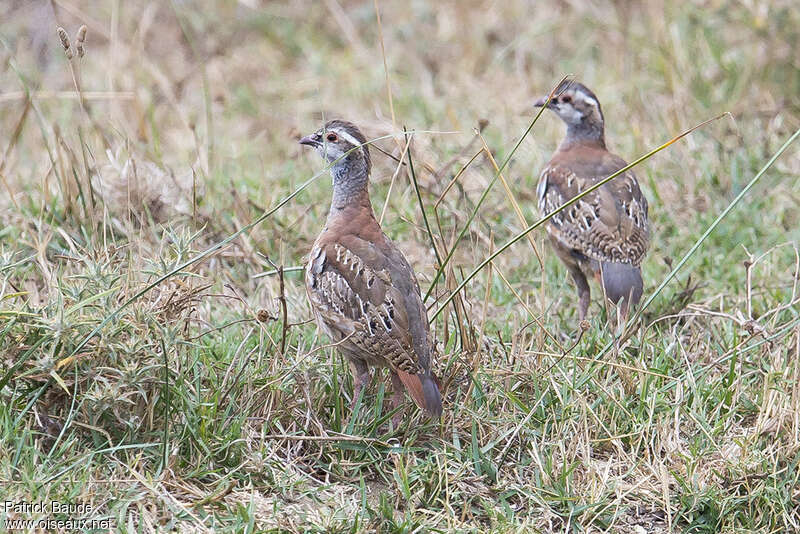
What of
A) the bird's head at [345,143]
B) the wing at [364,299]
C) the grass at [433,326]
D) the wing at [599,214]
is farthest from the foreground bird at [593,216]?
the wing at [364,299]

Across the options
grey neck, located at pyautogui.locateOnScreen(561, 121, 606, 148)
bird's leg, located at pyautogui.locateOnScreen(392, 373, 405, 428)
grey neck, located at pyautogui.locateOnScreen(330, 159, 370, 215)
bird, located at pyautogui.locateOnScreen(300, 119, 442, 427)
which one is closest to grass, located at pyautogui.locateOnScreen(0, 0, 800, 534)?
bird's leg, located at pyautogui.locateOnScreen(392, 373, 405, 428)

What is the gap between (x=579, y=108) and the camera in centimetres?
676

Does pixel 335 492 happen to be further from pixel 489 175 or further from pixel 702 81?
pixel 702 81

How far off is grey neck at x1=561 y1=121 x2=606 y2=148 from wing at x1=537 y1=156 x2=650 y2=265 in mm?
311

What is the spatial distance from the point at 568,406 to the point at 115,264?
2216 mm

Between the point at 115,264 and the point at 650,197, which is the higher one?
the point at 115,264

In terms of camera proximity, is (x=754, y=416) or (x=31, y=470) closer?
(x=31, y=470)

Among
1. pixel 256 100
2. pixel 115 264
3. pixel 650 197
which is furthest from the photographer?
pixel 256 100

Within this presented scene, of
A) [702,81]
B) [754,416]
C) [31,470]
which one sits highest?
[702,81]

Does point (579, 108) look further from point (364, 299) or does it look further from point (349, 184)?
point (364, 299)

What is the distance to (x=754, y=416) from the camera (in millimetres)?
5082

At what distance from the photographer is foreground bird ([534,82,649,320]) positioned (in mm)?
5863

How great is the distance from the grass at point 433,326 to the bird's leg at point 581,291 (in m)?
0.13

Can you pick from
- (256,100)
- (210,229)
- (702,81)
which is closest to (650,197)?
(702,81)
